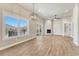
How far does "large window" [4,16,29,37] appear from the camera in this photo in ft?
18.4

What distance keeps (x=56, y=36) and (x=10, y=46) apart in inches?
91.5

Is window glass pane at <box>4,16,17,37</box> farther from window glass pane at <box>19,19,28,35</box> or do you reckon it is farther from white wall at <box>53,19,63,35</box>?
white wall at <box>53,19,63,35</box>

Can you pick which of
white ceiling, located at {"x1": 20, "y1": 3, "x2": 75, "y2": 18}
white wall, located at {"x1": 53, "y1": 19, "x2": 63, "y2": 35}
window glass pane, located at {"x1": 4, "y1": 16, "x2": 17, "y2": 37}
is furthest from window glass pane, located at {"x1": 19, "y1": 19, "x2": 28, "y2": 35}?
white wall, located at {"x1": 53, "y1": 19, "x2": 63, "y2": 35}

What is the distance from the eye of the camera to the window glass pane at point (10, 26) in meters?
5.56

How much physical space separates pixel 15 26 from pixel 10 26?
0.55m

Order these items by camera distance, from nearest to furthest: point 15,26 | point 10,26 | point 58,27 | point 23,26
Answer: point 10,26, point 15,26, point 58,27, point 23,26

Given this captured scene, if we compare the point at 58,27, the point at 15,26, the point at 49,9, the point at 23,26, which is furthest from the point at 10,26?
the point at 58,27

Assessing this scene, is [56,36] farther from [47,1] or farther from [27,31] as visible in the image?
[47,1]

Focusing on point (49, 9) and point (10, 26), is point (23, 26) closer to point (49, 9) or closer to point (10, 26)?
point (10, 26)

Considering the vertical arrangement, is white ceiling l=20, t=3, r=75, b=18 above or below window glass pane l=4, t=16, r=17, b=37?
above

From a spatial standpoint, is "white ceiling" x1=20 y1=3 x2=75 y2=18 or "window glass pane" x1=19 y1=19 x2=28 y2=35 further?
"window glass pane" x1=19 y1=19 x2=28 y2=35

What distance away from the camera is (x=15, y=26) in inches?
247

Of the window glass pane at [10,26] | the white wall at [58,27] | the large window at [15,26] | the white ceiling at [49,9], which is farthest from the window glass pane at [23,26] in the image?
the white wall at [58,27]

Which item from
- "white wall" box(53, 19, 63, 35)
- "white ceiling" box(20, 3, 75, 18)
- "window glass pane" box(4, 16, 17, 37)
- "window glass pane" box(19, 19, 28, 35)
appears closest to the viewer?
"window glass pane" box(4, 16, 17, 37)
